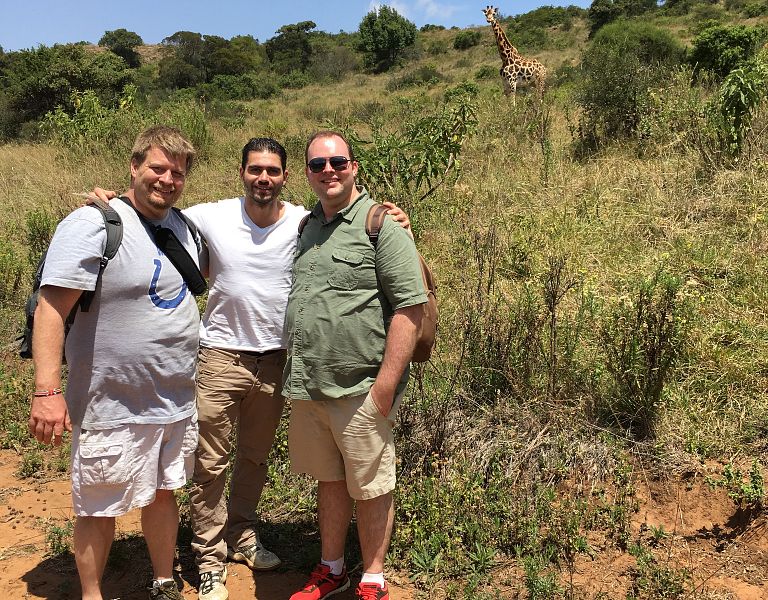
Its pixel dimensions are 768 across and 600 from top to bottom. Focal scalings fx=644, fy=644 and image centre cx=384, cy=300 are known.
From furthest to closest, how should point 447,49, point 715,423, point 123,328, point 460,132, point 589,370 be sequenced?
point 447,49
point 460,132
point 589,370
point 715,423
point 123,328

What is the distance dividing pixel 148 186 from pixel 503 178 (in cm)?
508

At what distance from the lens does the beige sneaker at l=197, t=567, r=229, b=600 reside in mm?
2867

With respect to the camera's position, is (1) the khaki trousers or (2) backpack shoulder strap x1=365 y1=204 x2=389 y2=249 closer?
(2) backpack shoulder strap x1=365 y1=204 x2=389 y2=249

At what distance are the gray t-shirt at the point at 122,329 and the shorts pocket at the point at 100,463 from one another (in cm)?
8

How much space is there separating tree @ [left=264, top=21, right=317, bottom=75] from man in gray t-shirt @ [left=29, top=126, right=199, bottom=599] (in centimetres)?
3118

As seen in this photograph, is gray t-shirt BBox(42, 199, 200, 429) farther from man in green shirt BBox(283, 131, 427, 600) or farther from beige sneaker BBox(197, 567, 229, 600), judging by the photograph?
beige sneaker BBox(197, 567, 229, 600)

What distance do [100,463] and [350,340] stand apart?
103cm

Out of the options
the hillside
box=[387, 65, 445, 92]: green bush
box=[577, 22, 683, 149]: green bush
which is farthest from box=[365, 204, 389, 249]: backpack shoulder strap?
box=[387, 65, 445, 92]: green bush

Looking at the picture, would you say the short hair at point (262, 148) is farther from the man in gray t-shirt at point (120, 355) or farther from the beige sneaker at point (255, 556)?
the beige sneaker at point (255, 556)

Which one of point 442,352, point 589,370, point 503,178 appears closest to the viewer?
point 589,370

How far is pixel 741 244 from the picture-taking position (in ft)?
16.4

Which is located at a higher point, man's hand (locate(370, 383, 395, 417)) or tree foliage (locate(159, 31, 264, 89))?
tree foliage (locate(159, 31, 264, 89))

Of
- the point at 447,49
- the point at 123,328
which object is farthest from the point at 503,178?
the point at 447,49

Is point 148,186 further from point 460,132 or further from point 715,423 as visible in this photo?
point 460,132
